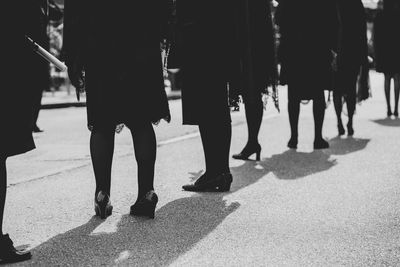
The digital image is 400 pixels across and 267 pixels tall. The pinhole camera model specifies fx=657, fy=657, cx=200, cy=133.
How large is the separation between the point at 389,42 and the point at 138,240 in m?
8.28

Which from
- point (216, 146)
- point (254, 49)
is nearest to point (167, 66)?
point (216, 146)

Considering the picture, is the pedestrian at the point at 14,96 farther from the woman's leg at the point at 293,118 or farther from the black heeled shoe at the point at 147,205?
the woman's leg at the point at 293,118

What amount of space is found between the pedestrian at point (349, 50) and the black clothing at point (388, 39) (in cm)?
250

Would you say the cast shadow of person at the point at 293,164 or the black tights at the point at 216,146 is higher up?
the black tights at the point at 216,146

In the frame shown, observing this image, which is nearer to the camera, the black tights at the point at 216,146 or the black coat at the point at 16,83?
the black coat at the point at 16,83

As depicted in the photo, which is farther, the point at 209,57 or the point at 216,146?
the point at 216,146

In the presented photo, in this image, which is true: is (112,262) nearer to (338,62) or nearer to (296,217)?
(296,217)

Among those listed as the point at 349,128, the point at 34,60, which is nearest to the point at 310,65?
the point at 349,128

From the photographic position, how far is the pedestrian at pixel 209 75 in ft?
15.2

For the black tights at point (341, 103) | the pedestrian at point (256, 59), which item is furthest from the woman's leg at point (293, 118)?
the black tights at point (341, 103)

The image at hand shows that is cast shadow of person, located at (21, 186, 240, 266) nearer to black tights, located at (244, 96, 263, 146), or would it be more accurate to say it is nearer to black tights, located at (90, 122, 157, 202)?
black tights, located at (90, 122, 157, 202)

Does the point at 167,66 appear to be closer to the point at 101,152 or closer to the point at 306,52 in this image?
the point at 101,152

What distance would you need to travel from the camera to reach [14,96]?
10.4 feet

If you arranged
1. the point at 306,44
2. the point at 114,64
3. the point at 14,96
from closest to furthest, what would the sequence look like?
1. the point at 14,96
2. the point at 114,64
3. the point at 306,44
